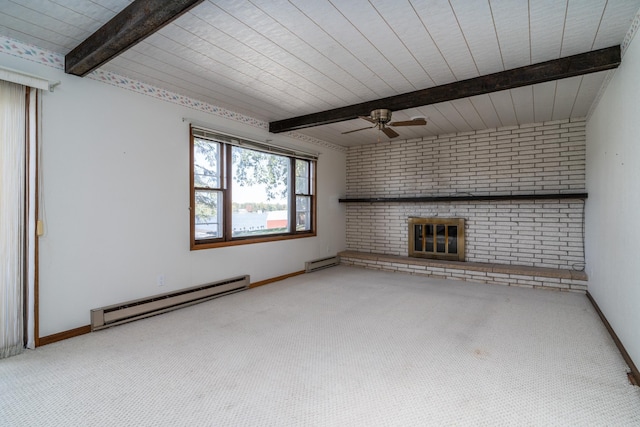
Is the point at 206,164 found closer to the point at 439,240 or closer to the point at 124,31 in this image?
the point at 124,31

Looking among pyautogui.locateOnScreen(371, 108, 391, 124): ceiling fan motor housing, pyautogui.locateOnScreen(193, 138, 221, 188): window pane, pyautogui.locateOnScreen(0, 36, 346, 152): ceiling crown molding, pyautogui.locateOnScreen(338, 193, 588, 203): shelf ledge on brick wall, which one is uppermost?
pyautogui.locateOnScreen(0, 36, 346, 152): ceiling crown molding

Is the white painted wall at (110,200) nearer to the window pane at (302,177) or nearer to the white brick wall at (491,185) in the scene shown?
the window pane at (302,177)

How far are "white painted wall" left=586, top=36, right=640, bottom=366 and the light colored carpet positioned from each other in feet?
1.07

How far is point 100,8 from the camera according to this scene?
7.03 feet

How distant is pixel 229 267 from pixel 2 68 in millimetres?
3002

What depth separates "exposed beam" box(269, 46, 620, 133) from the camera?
2.70 metres

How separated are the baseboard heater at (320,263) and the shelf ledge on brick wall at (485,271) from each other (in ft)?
1.21

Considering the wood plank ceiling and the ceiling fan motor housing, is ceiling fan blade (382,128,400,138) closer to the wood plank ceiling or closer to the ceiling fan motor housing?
the ceiling fan motor housing

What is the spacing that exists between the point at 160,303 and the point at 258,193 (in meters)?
2.13

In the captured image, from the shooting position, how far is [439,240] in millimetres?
5875

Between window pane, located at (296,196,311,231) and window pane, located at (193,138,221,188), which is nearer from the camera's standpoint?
window pane, located at (193,138,221,188)

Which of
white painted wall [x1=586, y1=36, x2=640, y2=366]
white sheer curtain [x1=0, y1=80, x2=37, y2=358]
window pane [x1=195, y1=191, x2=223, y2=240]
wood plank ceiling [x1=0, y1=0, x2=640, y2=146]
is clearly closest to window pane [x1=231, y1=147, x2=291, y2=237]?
window pane [x1=195, y1=191, x2=223, y2=240]

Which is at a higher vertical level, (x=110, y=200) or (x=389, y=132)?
(x=389, y=132)

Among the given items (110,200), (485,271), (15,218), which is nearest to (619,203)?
(485,271)
